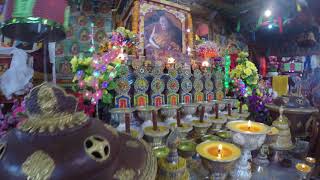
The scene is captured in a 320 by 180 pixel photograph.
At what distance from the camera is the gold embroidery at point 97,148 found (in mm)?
659

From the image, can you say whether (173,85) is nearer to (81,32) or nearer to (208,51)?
(208,51)

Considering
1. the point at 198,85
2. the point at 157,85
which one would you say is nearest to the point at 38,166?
the point at 157,85

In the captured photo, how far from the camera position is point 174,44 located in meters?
4.07

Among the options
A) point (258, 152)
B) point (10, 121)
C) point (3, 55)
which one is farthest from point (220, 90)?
point (3, 55)

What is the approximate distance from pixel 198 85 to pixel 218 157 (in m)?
1.79

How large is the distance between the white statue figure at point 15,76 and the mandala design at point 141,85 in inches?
70.9

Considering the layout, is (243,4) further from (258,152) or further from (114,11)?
(258,152)

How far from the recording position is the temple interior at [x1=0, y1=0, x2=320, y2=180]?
26.8 inches

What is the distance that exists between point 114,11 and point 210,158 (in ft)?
16.8

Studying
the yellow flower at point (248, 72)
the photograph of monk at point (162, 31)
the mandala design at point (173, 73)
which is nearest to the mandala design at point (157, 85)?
the mandala design at point (173, 73)

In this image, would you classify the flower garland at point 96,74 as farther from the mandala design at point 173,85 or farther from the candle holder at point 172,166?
the candle holder at point 172,166

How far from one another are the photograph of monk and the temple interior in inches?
0.8

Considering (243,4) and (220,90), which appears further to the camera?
(243,4)

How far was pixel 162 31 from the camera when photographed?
3.95m
